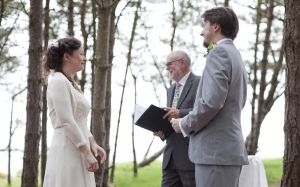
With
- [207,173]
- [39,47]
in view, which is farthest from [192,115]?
[39,47]

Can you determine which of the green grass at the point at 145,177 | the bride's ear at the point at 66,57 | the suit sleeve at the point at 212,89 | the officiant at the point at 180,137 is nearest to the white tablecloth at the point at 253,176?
the officiant at the point at 180,137

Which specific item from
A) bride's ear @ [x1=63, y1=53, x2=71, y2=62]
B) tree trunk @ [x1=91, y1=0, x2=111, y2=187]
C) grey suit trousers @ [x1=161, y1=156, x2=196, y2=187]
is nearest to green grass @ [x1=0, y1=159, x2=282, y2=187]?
tree trunk @ [x1=91, y1=0, x2=111, y2=187]

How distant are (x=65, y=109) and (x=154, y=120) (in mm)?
979

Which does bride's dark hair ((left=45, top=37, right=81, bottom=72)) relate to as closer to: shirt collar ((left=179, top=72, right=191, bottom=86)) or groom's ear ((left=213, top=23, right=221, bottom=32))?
groom's ear ((left=213, top=23, right=221, bottom=32))

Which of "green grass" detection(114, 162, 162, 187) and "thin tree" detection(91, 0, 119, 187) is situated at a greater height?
"thin tree" detection(91, 0, 119, 187)

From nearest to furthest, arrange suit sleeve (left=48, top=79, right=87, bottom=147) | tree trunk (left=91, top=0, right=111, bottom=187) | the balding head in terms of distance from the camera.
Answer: suit sleeve (left=48, top=79, right=87, bottom=147) → the balding head → tree trunk (left=91, top=0, right=111, bottom=187)

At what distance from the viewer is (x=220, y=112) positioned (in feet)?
10.9

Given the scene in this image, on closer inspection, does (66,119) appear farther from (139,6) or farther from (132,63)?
(132,63)

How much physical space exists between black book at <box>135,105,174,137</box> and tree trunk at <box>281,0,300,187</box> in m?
1.00

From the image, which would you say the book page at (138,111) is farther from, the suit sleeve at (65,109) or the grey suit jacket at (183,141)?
the suit sleeve at (65,109)

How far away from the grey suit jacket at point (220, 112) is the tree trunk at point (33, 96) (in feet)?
8.05

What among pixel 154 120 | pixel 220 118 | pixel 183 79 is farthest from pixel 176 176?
pixel 220 118

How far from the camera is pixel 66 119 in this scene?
3.54 metres

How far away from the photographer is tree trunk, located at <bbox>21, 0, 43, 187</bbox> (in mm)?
5363
